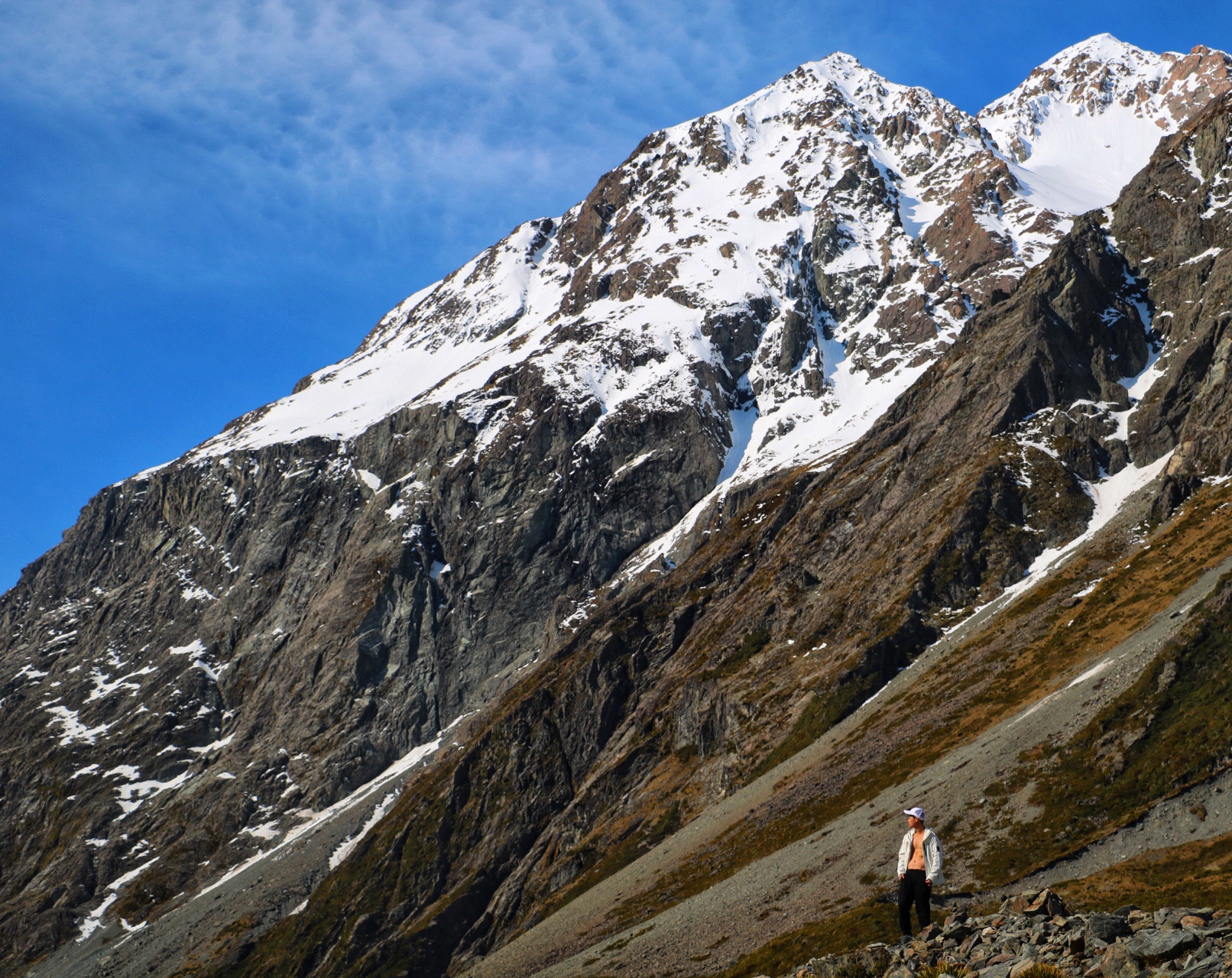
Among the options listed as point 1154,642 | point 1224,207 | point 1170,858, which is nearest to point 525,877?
point 1154,642

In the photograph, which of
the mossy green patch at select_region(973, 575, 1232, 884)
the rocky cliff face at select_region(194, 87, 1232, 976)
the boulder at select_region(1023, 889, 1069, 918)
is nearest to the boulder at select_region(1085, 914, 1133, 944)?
the boulder at select_region(1023, 889, 1069, 918)

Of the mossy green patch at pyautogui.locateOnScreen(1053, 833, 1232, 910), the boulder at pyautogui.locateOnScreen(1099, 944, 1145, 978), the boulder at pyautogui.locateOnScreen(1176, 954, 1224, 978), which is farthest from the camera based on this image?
the mossy green patch at pyautogui.locateOnScreen(1053, 833, 1232, 910)

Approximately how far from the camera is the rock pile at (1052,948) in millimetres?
18812

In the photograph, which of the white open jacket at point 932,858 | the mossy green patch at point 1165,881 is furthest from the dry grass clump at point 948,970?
the mossy green patch at point 1165,881

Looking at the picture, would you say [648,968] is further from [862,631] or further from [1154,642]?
[862,631]

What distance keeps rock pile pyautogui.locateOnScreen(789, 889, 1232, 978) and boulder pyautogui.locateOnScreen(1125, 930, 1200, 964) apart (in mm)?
15

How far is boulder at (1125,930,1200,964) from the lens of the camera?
1897cm

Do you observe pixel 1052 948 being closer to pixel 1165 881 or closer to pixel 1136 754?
pixel 1165 881

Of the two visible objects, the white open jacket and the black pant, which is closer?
the white open jacket

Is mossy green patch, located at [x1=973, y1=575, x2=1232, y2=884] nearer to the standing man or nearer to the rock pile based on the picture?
the standing man

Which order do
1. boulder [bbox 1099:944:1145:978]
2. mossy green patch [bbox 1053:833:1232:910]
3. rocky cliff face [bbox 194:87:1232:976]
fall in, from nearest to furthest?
boulder [bbox 1099:944:1145:978] < mossy green patch [bbox 1053:833:1232:910] < rocky cliff face [bbox 194:87:1232:976]

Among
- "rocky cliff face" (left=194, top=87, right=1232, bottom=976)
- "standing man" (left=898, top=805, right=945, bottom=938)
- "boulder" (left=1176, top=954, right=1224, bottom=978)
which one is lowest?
"boulder" (left=1176, top=954, right=1224, bottom=978)

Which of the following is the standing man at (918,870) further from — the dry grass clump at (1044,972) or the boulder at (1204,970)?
the boulder at (1204,970)

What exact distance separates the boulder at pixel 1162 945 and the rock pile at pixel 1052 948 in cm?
1
